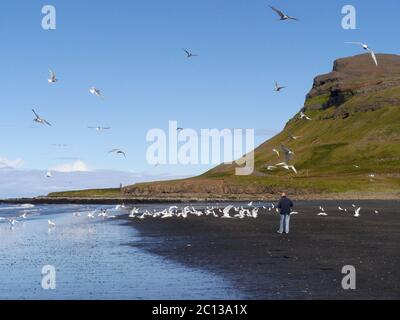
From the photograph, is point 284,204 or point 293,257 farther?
point 284,204

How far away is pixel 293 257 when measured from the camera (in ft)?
86.3

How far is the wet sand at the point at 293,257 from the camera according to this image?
18484 mm

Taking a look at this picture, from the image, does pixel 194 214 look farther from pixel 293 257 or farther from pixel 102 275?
pixel 102 275

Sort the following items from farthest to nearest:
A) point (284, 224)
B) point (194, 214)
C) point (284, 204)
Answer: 1. point (194, 214)
2. point (284, 224)
3. point (284, 204)

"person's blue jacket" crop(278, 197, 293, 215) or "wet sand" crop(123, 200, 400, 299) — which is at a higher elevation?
"person's blue jacket" crop(278, 197, 293, 215)

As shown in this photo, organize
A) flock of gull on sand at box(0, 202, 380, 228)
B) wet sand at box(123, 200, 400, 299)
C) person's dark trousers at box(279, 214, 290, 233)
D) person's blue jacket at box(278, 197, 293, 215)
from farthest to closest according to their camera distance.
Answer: flock of gull on sand at box(0, 202, 380, 228) < person's dark trousers at box(279, 214, 290, 233) < person's blue jacket at box(278, 197, 293, 215) < wet sand at box(123, 200, 400, 299)

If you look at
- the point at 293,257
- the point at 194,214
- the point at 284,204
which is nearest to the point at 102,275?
the point at 293,257

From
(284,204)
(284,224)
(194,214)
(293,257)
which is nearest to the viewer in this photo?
(293,257)

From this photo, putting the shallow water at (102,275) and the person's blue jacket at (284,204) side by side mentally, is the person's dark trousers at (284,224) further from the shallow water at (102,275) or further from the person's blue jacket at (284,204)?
the shallow water at (102,275)

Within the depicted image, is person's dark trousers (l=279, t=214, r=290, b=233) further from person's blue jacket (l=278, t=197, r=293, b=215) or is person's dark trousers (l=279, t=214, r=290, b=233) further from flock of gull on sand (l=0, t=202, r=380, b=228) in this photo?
flock of gull on sand (l=0, t=202, r=380, b=228)

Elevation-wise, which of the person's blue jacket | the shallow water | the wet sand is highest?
the person's blue jacket

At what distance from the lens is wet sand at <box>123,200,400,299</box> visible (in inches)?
728

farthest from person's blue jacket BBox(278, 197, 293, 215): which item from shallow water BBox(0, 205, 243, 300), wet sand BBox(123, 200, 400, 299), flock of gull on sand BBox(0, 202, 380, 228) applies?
flock of gull on sand BBox(0, 202, 380, 228)
